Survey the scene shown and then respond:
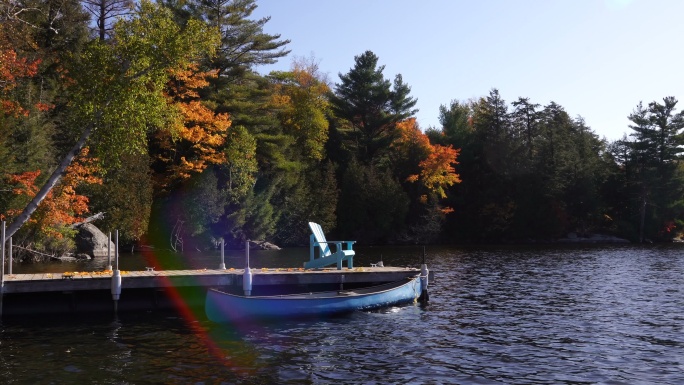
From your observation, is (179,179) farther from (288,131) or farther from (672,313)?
(672,313)

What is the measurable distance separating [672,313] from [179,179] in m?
40.8

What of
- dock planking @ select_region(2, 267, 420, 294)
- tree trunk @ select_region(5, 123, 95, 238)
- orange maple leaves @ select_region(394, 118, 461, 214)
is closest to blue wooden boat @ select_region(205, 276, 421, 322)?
dock planking @ select_region(2, 267, 420, 294)

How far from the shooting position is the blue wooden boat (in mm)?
19391

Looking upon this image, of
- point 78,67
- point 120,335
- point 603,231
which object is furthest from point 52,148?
point 603,231

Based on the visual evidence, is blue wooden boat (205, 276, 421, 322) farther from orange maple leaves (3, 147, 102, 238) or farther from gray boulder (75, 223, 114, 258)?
gray boulder (75, 223, 114, 258)

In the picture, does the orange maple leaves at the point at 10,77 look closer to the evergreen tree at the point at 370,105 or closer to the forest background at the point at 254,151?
the forest background at the point at 254,151

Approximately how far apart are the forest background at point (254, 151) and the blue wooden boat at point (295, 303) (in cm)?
1075

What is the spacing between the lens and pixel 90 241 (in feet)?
141

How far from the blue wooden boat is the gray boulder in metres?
25.8

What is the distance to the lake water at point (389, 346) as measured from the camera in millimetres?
13289

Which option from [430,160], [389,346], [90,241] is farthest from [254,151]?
[389,346]

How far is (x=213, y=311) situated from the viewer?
1953 cm

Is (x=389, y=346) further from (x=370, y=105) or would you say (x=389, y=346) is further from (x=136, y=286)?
(x=370, y=105)

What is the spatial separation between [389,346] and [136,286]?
31.1ft
